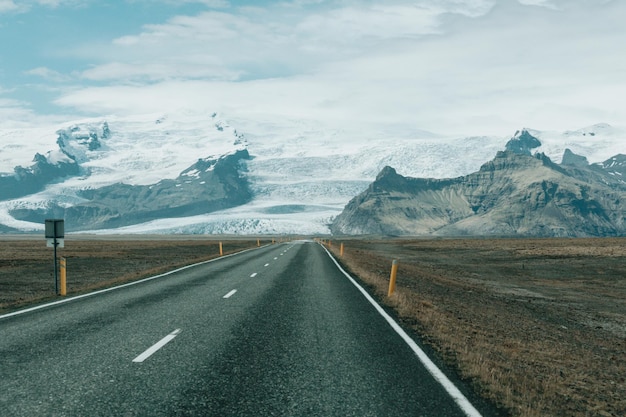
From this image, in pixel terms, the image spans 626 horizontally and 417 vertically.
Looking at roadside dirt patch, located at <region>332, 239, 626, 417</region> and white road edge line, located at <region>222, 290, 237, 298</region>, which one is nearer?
roadside dirt patch, located at <region>332, 239, 626, 417</region>

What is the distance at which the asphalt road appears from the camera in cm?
643

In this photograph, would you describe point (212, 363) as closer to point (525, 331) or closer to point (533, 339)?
point (533, 339)

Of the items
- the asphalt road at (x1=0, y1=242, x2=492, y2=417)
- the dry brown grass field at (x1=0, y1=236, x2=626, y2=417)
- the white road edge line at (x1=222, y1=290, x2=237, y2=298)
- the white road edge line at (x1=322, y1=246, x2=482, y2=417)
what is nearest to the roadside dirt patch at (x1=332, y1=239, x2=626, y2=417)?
the dry brown grass field at (x1=0, y1=236, x2=626, y2=417)

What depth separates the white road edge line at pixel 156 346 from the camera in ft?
28.2

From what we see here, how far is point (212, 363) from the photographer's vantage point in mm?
8383

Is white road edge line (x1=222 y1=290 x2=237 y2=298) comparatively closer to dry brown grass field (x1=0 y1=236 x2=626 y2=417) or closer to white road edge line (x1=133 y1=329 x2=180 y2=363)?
dry brown grass field (x1=0 y1=236 x2=626 y2=417)

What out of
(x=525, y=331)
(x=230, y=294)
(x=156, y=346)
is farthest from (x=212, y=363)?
(x=230, y=294)

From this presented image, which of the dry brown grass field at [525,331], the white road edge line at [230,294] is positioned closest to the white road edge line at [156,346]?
the dry brown grass field at [525,331]

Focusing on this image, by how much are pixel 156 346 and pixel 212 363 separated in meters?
1.56

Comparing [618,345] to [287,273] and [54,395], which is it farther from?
[287,273]

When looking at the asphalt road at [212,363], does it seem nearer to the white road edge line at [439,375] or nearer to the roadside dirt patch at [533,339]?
the white road edge line at [439,375]

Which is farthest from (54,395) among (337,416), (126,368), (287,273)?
(287,273)

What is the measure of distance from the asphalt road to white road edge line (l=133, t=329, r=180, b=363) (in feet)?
0.05

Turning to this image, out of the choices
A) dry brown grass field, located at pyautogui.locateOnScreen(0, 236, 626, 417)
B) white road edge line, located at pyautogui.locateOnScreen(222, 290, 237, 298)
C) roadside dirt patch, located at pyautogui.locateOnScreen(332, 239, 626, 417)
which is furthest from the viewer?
white road edge line, located at pyautogui.locateOnScreen(222, 290, 237, 298)
